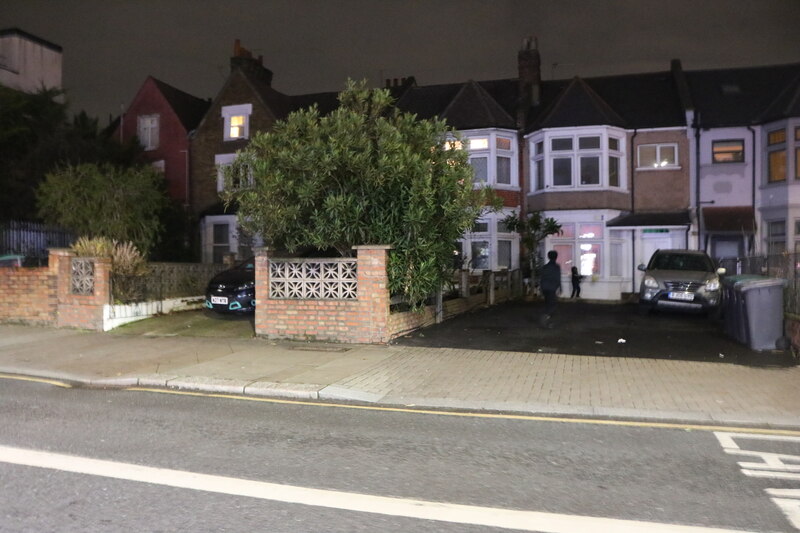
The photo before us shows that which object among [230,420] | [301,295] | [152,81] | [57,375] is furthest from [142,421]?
[152,81]

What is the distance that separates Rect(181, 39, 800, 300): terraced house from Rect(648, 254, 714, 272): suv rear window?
21.1 feet

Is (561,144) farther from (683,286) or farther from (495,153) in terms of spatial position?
(683,286)

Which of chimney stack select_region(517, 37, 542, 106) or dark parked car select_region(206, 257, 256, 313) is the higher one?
chimney stack select_region(517, 37, 542, 106)

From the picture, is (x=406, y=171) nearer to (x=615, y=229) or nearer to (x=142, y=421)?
(x=142, y=421)

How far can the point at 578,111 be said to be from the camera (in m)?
23.1

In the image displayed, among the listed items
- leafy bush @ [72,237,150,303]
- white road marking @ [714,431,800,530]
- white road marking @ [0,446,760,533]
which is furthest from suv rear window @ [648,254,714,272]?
white road marking @ [0,446,760,533]

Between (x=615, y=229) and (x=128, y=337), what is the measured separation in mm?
16410

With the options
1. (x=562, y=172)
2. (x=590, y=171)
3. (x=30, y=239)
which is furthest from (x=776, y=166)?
(x=30, y=239)

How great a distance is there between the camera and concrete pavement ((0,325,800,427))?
7.48 metres

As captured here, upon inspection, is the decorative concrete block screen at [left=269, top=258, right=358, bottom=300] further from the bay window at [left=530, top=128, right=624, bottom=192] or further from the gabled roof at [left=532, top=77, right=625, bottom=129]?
the gabled roof at [left=532, top=77, right=625, bottom=129]

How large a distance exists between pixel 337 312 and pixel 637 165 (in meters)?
15.8

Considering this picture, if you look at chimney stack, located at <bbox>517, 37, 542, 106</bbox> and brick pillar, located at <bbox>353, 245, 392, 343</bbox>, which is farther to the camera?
chimney stack, located at <bbox>517, 37, 542, 106</bbox>

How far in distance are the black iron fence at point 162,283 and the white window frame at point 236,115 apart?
10613 mm

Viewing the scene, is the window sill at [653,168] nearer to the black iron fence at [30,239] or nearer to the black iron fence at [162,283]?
the black iron fence at [162,283]
